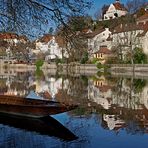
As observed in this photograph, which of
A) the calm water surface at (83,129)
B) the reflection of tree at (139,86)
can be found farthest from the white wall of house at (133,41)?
the calm water surface at (83,129)

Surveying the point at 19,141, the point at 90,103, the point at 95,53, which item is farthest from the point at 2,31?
the point at 95,53

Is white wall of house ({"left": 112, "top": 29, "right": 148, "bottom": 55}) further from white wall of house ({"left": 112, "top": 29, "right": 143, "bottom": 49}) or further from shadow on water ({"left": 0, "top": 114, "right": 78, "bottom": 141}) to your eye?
shadow on water ({"left": 0, "top": 114, "right": 78, "bottom": 141})

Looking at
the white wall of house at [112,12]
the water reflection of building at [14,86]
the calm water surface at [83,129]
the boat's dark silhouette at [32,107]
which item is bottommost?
the calm water surface at [83,129]

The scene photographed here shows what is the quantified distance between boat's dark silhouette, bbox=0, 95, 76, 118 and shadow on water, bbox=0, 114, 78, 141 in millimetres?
232

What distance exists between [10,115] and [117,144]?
652 centimetres

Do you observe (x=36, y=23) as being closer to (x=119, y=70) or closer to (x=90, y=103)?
(x=90, y=103)

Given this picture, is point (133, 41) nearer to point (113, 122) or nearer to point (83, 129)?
point (113, 122)

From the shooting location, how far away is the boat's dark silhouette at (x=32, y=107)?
53.9 feet

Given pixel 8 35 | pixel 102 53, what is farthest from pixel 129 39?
pixel 8 35

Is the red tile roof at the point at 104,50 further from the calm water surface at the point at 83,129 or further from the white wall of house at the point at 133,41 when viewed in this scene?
the calm water surface at the point at 83,129

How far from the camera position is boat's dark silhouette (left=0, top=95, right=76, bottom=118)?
16431 millimetres

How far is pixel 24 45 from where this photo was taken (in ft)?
36.0

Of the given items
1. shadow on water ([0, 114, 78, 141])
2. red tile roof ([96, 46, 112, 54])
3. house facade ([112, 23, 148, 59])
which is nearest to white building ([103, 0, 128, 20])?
red tile roof ([96, 46, 112, 54])

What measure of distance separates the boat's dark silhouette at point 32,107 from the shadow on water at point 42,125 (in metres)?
0.23
